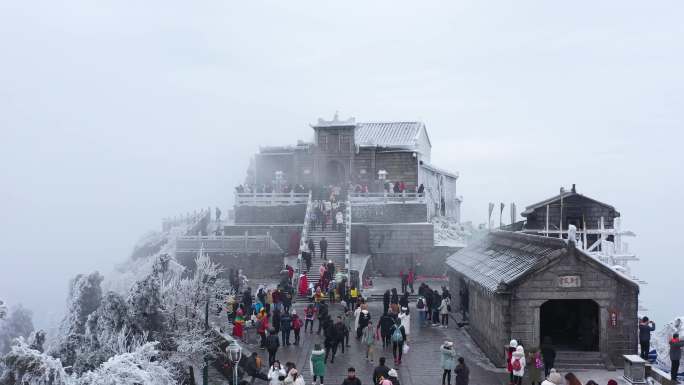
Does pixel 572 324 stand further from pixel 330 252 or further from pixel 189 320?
pixel 330 252

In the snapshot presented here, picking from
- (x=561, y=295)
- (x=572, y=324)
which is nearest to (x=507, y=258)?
(x=561, y=295)

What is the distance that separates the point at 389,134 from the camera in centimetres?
4559

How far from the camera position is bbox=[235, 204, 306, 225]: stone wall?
36.5m

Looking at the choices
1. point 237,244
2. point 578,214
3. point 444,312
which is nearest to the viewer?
point 444,312

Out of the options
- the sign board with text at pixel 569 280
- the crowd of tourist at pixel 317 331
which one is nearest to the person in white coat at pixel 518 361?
the sign board with text at pixel 569 280

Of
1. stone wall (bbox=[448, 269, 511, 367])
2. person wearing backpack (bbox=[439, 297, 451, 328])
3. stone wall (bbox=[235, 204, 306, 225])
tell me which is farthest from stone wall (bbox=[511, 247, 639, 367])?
stone wall (bbox=[235, 204, 306, 225])

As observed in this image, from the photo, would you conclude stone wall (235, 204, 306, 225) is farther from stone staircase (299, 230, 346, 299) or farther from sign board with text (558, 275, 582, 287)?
sign board with text (558, 275, 582, 287)

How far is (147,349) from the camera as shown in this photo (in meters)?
14.0

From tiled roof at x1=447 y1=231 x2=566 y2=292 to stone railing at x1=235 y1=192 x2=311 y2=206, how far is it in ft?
48.7

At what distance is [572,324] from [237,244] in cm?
1935

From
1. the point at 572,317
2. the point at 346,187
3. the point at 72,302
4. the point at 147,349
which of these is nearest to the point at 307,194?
the point at 346,187

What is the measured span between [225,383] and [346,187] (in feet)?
77.4

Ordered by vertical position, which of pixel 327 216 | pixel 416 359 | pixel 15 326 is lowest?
pixel 15 326

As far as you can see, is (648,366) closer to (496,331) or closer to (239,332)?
(496,331)
